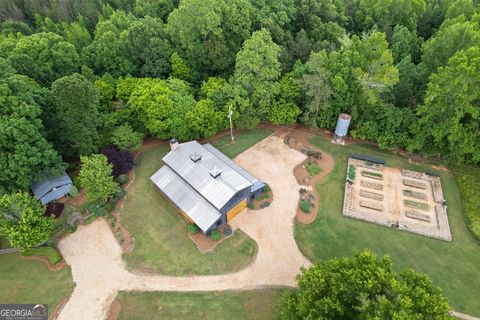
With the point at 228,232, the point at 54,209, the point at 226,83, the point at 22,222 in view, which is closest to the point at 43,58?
the point at 54,209

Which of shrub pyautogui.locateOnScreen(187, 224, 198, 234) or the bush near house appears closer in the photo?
shrub pyautogui.locateOnScreen(187, 224, 198, 234)

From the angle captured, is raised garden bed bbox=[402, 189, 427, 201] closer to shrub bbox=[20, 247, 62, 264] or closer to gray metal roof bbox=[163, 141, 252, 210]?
gray metal roof bbox=[163, 141, 252, 210]

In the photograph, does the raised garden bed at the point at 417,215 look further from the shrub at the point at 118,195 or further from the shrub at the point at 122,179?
the shrub at the point at 122,179

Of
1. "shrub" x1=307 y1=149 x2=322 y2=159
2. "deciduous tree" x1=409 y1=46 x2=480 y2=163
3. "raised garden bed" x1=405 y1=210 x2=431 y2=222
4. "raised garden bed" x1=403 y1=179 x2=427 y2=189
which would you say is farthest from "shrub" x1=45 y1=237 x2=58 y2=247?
"deciduous tree" x1=409 y1=46 x2=480 y2=163

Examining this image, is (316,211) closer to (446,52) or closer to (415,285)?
(415,285)

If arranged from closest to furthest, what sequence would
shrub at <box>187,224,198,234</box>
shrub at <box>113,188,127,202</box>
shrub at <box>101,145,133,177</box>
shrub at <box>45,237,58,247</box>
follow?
shrub at <box>45,237,58,247</box> < shrub at <box>187,224,198,234</box> < shrub at <box>113,188,127,202</box> < shrub at <box>101,145,133,177</box>

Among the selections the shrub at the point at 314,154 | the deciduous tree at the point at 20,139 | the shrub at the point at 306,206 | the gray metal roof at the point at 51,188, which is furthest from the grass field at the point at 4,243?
the shrub at the point at 314,154
